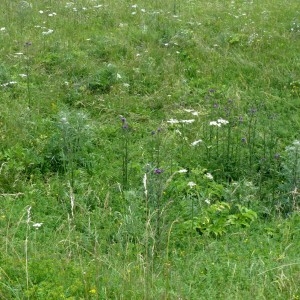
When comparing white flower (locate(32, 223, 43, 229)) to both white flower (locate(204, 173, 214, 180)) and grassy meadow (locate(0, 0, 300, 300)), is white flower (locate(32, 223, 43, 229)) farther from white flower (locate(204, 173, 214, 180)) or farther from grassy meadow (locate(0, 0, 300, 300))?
white flower (locate(204, 173, 214, 180))

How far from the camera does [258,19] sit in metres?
11.4

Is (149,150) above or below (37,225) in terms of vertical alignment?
below

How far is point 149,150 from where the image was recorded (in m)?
7.11

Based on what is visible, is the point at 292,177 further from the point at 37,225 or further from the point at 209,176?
the point at 37,225

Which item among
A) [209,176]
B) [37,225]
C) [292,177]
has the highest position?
[37,225]

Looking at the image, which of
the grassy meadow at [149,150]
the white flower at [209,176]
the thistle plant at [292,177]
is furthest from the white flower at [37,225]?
the thistle plant at [292,177]

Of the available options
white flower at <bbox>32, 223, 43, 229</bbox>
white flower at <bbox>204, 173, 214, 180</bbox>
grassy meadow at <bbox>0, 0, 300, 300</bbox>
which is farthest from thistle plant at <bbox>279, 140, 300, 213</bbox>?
white flower at <bbox>32, 223, 43, 229</bbox>

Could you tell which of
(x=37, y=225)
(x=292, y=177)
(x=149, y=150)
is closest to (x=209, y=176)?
(x=292, y=177)

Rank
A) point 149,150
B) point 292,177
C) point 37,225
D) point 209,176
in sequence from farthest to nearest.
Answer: point 149,150 → point 209,176 → point 292,177 → point 37,225

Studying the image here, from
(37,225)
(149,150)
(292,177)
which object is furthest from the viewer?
(149,150)

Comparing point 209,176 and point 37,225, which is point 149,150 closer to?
point 209,176

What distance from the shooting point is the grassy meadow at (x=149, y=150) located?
14.2 feet

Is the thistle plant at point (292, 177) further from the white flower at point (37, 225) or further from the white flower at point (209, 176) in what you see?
the white flower at point (37, 225)

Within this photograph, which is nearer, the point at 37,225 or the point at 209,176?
the point at 37,225
